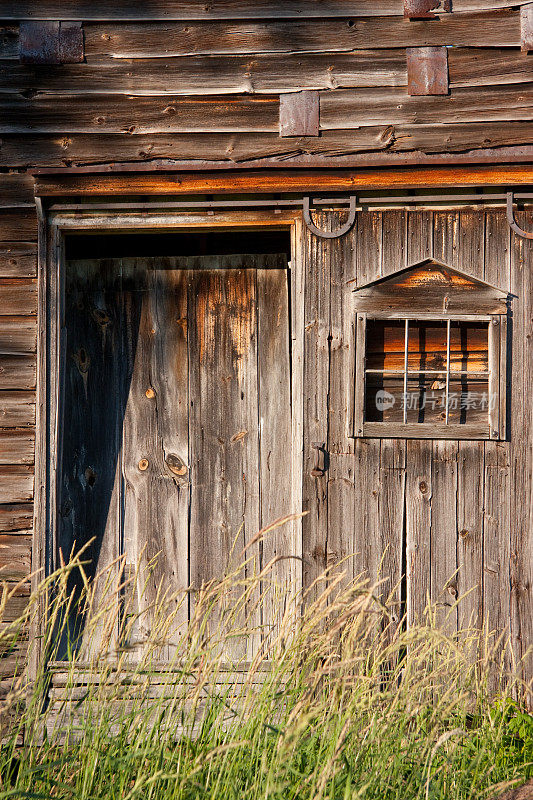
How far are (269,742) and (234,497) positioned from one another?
191 cm

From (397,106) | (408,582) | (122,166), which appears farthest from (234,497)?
(397,106)

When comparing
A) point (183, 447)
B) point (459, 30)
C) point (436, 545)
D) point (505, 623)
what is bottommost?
point (505, 623)

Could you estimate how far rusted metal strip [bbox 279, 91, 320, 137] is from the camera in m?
3.83

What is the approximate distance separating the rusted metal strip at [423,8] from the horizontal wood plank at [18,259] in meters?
2.29

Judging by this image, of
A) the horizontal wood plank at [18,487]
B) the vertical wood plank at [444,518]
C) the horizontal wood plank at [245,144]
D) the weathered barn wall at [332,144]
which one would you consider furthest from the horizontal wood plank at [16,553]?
the vertical wood plank at [444,518]

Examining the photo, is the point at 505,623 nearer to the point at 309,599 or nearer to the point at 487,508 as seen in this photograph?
the point at 487,508

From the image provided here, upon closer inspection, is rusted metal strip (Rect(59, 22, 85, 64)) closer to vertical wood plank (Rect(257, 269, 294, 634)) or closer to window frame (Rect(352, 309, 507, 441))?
vertical wood plank (Rect(257, 269, 294, 634))

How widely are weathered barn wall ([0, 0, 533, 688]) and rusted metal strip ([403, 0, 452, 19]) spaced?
0.04 metres

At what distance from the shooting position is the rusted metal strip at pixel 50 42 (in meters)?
3.86

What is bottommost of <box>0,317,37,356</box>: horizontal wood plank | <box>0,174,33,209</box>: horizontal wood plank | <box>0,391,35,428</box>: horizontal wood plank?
<box>0,391,35,428</box>: horizontal wood plank

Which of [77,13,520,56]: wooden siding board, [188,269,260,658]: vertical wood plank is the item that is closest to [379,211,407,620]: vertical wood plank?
[188,269,260,658]: vertical wood plank

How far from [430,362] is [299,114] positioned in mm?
1459

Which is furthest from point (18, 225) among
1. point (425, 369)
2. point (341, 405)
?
point (425, 369)

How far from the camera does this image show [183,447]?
13.6 feet
